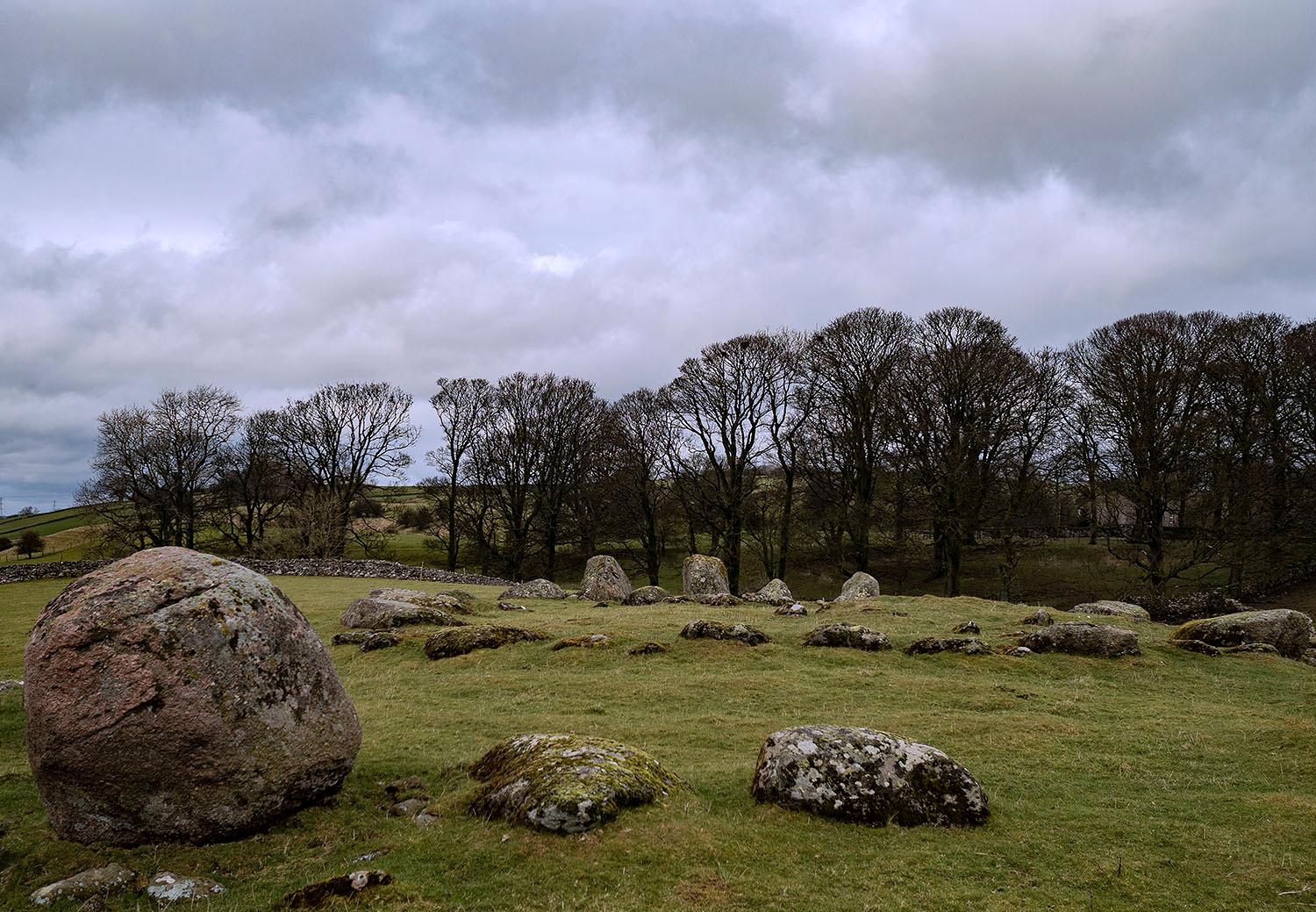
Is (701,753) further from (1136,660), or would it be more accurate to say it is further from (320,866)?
(1136,660)

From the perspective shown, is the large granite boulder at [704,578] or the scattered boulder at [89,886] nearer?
the scattered boulder at [89,886]

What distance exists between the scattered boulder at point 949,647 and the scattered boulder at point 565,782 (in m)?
13.2

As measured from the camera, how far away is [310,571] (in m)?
45.8

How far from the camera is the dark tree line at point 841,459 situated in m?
40.6

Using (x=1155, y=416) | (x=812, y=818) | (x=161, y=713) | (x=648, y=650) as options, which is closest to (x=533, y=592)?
(x=648, y=650)

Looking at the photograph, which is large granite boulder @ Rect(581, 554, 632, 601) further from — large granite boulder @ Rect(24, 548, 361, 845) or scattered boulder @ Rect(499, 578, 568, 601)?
large granite boulder @ Rect(24, 548, 361, 845)

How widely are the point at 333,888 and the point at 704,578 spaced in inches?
1256

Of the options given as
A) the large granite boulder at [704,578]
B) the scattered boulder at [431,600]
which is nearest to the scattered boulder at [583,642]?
the scattered boulder at [431,600]

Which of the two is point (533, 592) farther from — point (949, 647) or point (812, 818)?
point (812, 818)

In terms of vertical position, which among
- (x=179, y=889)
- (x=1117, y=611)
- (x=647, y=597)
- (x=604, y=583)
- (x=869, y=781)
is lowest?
(x=647, y=597)

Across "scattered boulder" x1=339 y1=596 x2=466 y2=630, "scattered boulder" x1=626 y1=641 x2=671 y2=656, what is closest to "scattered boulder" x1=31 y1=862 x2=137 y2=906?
"scattered boulder" x1=626 y1=641 x2=671 y2=656

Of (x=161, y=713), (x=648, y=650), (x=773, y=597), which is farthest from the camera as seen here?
(x=773, y=597)

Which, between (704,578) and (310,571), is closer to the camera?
(704,578)

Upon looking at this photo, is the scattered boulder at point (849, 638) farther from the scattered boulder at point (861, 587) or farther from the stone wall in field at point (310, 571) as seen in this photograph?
the stone wall in field at point (310, 571)
